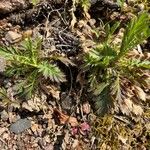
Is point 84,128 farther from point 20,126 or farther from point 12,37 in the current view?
point 12,37

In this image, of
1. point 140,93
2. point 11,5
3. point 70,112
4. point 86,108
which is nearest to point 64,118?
point 70,112

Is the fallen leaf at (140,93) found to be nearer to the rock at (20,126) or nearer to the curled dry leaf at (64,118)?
the curled dry leaf at (64,118)

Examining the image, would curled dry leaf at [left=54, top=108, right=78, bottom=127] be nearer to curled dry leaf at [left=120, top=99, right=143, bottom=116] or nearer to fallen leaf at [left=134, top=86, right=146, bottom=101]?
curled dry leaf at [left=120, top=99, right=143, bottom=116]

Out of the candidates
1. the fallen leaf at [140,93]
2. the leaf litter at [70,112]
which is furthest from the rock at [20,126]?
the fallen leaf at [140,93]

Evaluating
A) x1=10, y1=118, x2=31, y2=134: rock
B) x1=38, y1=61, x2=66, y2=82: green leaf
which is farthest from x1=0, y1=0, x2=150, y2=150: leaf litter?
x1=38, y1=61, x2=66, y2=82: green leaf

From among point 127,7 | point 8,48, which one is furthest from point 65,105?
point 127,7

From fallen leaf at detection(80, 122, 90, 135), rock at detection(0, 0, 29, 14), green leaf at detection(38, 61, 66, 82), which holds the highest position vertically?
rock at detection(0, 0, 29, 14)
